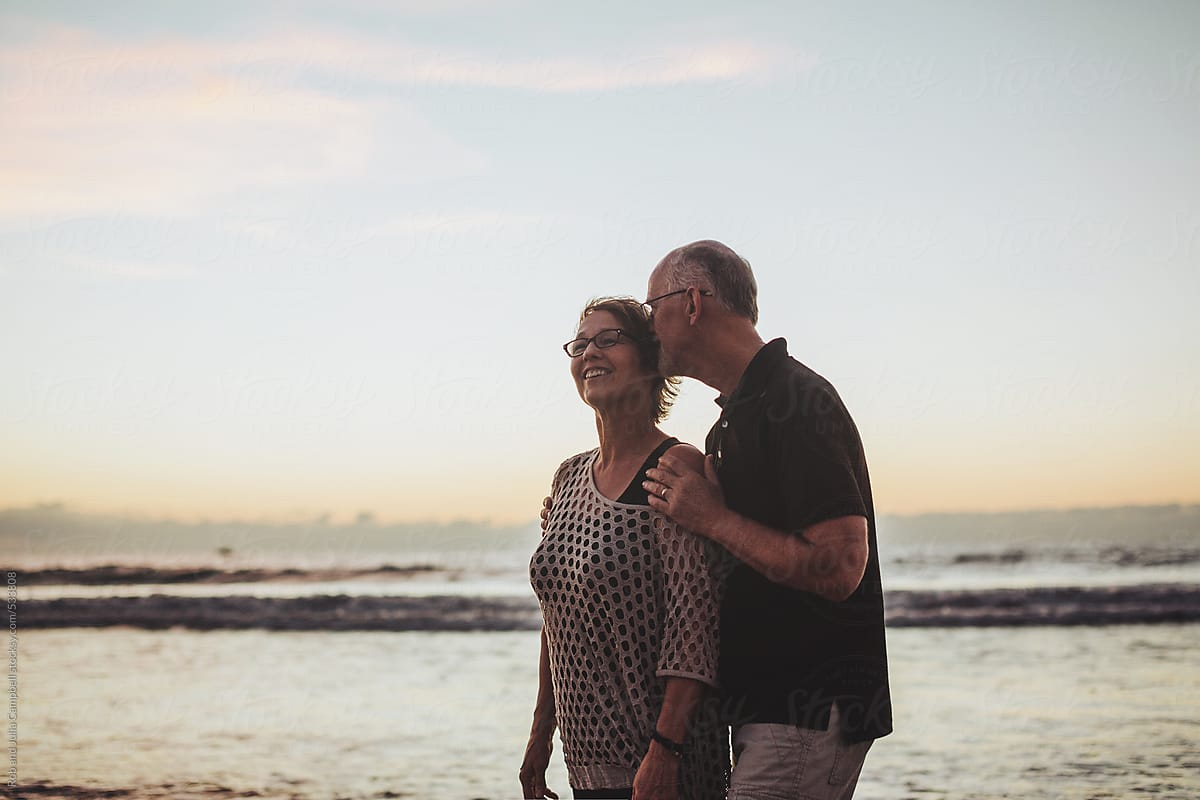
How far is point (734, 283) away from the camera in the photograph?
2.56m

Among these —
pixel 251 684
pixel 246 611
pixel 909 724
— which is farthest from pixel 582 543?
pixel 246 611

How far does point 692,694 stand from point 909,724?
213 inches

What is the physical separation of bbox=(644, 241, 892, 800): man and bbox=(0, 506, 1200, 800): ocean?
3832 millimetres

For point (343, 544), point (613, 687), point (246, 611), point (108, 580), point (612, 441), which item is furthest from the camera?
point (343, 544)

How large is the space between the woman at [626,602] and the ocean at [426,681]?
366cm

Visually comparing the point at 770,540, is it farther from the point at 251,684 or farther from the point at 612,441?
the point at 251,684

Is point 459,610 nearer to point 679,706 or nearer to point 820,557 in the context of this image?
point 679,706

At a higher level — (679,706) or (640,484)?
(640,484)

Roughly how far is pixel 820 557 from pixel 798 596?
157mm

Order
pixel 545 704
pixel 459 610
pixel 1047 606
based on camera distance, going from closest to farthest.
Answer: pixel 545 704, pixel 1047 606, pixel 459 610

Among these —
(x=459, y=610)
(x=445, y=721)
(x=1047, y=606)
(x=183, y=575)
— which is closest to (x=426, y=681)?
(x=445, y=721)

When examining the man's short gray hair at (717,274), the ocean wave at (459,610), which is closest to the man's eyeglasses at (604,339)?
the man's short gray hair at (717,274)

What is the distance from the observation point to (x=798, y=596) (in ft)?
7.60

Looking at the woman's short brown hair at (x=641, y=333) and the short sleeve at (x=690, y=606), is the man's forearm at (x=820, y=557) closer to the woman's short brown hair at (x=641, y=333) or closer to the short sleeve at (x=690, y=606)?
the short sleeve at (x=690, y=606)
